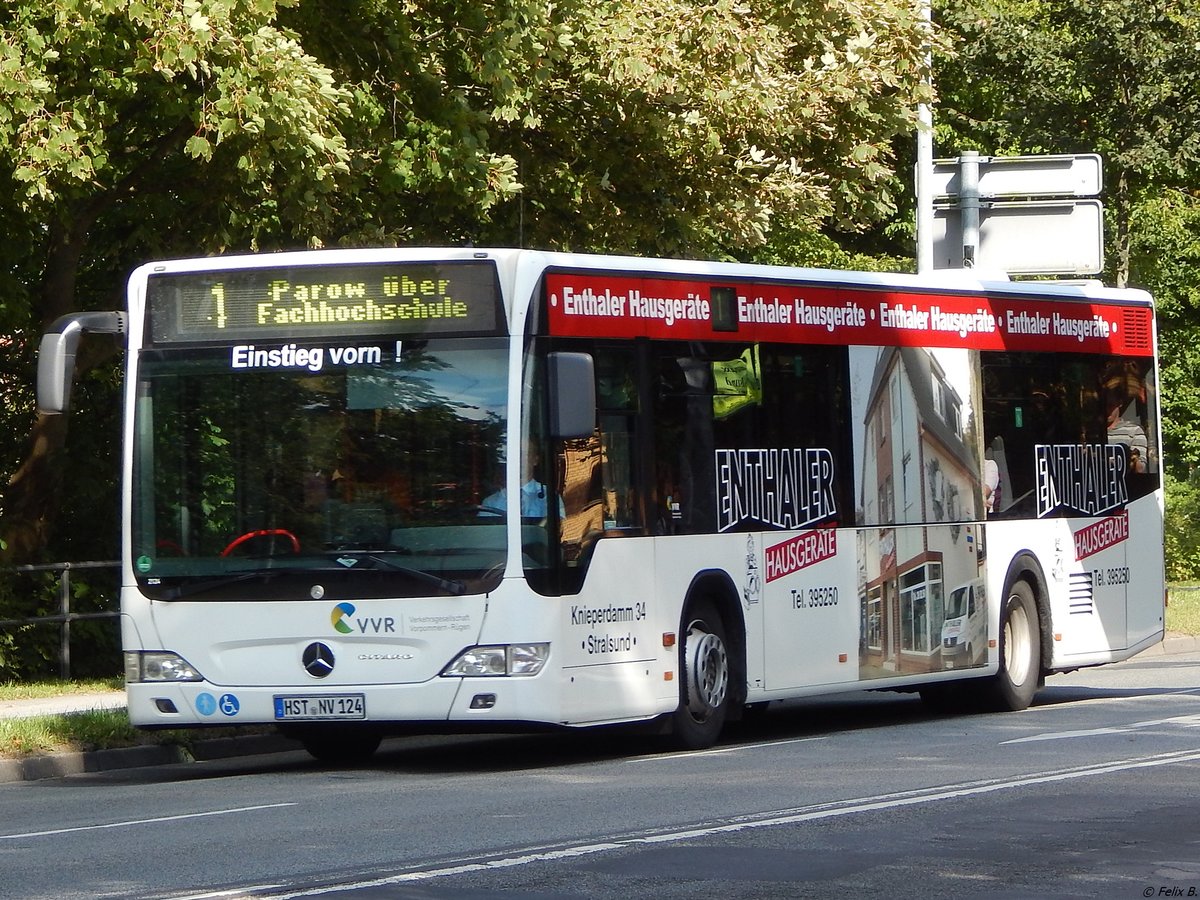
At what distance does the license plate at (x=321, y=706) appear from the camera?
12680 millimetres

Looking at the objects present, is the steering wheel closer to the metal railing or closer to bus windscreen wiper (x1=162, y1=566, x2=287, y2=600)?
bus windscreen wiper (x1=162, y1=566, x2=287, y2=600)

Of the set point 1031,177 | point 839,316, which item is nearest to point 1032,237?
point 1031,177

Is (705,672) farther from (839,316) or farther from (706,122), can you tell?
(706,122)

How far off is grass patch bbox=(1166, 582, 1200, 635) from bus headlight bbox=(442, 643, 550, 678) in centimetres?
1463

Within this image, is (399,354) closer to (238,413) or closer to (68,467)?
(238,413)

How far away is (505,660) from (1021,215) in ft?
40.1

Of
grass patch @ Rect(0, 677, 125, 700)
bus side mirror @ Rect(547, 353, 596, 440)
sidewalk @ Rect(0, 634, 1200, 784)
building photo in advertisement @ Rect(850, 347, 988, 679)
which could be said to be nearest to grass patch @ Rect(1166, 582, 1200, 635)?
building photo in advertisement @ Rect(850, 347, 988, 679)

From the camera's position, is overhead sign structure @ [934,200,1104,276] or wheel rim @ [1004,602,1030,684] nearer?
wheel rim @ [1004,602,1030,684]

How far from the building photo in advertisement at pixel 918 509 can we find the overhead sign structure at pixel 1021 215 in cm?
646

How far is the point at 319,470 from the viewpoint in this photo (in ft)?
41.9

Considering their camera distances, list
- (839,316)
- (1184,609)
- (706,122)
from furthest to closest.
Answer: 1. (1184,609)
2. (706,122)
3. (839,316)

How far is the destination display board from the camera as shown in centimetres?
1284

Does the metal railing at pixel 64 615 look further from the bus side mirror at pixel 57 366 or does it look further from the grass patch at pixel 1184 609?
the grass patch at pixel 1184 609

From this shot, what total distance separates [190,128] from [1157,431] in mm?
8061
